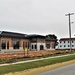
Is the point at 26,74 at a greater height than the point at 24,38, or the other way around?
the point at 24,38

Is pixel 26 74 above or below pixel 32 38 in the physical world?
below

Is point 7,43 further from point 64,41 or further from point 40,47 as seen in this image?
point 64,41

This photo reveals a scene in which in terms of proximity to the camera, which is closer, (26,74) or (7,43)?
(26,74)

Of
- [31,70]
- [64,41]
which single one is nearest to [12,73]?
[31,70]

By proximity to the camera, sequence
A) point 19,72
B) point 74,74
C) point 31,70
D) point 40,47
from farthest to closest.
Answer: point 40,47, point 31,70, point 19,72, point 74,74

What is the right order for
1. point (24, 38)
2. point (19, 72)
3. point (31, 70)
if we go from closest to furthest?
point (19, 72), point (31, 70), point (24, 38)

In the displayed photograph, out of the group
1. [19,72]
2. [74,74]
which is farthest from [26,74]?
[74,74]

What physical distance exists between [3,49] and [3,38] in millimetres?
3207

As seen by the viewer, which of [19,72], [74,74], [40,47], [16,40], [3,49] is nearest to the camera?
[74,74]

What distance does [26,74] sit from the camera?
50.6ft

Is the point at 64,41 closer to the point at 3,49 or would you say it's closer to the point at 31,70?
the point at 3,49

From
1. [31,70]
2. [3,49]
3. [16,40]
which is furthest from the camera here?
[16,40]

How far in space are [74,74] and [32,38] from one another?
2287 inches

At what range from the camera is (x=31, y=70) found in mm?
16984
